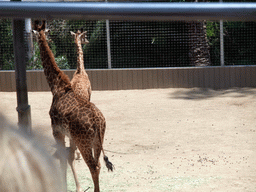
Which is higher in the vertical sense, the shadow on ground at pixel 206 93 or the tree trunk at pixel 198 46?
the tree trunk at pixel 198 46

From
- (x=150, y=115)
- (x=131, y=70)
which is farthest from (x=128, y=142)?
(x=131, y=70)

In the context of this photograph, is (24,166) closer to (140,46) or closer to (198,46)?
(140,46)

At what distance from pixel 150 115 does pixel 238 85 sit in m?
3.63

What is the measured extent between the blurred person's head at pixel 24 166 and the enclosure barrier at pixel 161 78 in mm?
9525

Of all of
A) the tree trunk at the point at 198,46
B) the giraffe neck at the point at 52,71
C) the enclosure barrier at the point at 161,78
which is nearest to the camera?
the giraffe neck at the point at 52,71

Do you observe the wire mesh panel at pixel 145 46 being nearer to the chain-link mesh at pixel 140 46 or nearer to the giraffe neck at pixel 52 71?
the chain-link mesh at pixel 140 46

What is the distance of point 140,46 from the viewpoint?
10.9 m

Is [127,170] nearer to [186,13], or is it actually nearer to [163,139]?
[163,139]

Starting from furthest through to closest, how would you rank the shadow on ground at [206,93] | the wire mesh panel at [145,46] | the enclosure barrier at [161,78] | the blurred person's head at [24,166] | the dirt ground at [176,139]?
the wire mesh panel at [145,46] < the enclosure barrier at [161,78] < the shadow on ground at [206,93] < the dirt ground at [176,139] < the blurred person's head at [24,166]

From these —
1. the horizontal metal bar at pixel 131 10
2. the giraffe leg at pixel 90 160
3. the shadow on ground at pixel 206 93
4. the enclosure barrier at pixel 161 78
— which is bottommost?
the shadow on ground at pixel 206 93

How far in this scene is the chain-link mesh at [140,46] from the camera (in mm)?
10812

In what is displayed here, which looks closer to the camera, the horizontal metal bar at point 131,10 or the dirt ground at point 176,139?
the horizontal metal bar at point 131,10

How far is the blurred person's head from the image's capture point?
47 centimetres

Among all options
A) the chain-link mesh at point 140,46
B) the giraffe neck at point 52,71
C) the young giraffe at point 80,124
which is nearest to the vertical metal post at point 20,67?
the young giraffe at point 80,124
